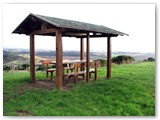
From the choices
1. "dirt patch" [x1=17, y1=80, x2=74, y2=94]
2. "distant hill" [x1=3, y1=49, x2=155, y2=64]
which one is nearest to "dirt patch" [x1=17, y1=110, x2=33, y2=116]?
"dirt patch" [x1=17, y1=80, x2=74, y2=94]

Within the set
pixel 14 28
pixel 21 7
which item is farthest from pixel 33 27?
pixel 21 7

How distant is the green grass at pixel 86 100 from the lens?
6.19 m

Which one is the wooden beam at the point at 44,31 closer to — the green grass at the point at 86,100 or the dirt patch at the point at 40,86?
the green grass at the point at 86,100

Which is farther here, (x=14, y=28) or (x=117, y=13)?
(x=14, y=28)

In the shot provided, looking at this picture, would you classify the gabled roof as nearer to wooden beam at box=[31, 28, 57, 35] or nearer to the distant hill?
wooden beam at box=[31, 28, 57, 35]

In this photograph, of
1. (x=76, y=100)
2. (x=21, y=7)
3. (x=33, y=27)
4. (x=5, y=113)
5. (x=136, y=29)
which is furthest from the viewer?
(x=33, y=27)

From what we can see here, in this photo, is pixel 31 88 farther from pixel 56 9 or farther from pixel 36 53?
pixel 56 9

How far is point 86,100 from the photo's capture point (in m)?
6.85

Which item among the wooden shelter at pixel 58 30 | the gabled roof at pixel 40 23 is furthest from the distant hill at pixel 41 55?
the gabled roof at pixel 40 23

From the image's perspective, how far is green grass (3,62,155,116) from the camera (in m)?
6.19

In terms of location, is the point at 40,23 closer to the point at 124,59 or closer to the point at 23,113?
the point at 23,113

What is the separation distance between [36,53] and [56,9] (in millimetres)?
2309

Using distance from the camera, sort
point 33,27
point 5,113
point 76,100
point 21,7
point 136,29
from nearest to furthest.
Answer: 1. point 5,113
2. point 76,100
3. point 21,7
4. point 136,29
5. point 33,27

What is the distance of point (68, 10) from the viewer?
7500 millimetres
